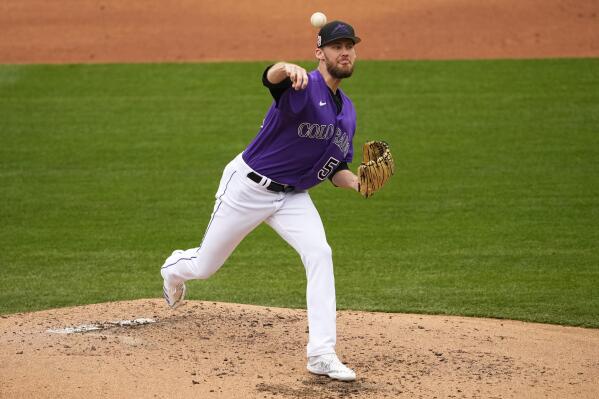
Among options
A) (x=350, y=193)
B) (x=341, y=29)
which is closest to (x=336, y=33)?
(x=341, y=29)

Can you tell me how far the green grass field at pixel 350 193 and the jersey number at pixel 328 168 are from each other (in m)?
1.89

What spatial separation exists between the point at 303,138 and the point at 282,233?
585 mm

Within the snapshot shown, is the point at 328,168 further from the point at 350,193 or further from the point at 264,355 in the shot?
the point at 350,193

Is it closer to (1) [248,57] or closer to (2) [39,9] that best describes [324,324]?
(1) [248,57]

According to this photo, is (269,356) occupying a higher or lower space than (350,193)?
lower

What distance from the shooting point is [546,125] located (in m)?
13.1

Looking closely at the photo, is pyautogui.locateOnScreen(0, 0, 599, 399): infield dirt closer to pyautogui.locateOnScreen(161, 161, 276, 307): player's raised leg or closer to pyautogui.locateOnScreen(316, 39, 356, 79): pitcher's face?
pyautogui.locateOnScreen(161, 161, 276, 307): player's raised leg

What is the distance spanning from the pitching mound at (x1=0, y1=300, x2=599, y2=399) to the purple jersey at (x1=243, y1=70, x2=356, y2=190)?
1.10 m

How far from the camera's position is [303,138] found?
5.74 metres

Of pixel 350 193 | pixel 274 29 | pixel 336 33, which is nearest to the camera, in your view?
pixel 336 33

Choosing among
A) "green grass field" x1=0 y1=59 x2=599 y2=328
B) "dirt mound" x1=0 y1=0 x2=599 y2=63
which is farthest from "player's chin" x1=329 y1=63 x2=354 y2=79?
"dirt mound" x1=0 y1=0 x2=599 y2=63

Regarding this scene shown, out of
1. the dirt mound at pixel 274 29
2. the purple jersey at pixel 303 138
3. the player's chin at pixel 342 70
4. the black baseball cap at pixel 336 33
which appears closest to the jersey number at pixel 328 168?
the purple jersey at pixel 303 138

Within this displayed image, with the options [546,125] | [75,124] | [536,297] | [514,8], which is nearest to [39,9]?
[75,124]

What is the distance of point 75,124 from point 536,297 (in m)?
7.53
